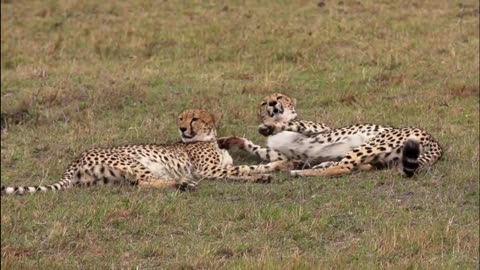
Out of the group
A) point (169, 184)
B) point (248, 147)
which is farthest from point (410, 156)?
point (248, 147)

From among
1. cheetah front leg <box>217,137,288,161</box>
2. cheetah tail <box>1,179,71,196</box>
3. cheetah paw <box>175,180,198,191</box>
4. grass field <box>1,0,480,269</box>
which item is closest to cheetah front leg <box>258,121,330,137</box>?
cheetah front leg <box>217,137,288,161</box>

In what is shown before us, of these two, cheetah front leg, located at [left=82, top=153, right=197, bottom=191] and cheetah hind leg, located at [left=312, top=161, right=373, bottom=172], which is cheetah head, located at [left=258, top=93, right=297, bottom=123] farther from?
cheetah front leg, located at [left=82, top=153, right=197, bottom=191]

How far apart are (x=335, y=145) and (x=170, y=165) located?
1.34 meters

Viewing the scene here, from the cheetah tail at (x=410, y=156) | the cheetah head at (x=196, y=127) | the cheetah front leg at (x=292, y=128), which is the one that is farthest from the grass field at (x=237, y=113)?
the cheetah head at (x=196, y=127)

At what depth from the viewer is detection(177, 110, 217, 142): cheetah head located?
767cm

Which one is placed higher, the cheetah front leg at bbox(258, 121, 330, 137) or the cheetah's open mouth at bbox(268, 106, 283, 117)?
the cheetah's open mouth at bbox(268, 106, 283, 117)

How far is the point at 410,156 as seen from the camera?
646cm

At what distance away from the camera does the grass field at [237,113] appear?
205 inches

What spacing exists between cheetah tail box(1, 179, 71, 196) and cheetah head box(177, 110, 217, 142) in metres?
1.29

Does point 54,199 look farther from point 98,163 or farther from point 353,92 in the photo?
point 353,92

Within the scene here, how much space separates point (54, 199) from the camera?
20.7ft

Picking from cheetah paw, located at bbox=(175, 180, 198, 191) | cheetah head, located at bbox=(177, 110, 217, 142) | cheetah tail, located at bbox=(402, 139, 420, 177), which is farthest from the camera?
cheetah head, located at bbox=(177, 110, 217, 142)

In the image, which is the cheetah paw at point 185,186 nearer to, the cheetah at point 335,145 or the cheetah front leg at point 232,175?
the cheetah front leg at point 232,175

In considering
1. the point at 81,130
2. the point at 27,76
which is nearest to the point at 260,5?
the point at 27,76
